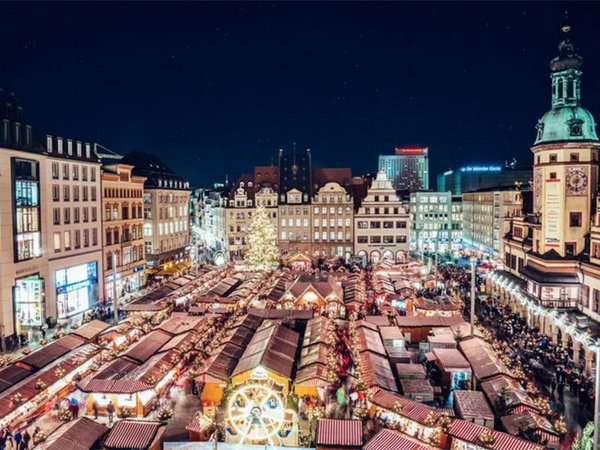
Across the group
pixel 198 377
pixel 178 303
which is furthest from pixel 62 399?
pixel 178 303

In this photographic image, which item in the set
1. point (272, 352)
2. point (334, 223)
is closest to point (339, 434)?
point (272, 352)

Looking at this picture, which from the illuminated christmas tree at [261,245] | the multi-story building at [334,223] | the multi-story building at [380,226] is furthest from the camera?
the multi-story building at [334,223]

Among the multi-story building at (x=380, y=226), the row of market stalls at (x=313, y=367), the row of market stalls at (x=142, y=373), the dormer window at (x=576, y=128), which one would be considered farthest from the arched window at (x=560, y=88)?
the multi-story building at (x=380, y=226)

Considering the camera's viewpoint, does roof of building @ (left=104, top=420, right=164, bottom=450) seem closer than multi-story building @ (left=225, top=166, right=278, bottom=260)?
Yes

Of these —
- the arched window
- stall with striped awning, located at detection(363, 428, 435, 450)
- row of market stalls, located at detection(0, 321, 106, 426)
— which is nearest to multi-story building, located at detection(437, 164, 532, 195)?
the arched window

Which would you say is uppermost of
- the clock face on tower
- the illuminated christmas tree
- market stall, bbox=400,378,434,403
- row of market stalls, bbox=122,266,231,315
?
the clock face on tower

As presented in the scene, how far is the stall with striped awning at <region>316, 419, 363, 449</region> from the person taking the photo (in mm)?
20172

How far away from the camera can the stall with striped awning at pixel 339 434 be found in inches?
794

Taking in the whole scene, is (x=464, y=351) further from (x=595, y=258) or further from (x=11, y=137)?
(x=11, y=137)

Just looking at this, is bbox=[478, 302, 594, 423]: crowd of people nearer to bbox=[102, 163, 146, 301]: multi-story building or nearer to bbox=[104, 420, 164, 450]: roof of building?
bbox=[104, 420, 164, 450]: roof of building

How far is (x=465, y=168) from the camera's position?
17288 centimetres

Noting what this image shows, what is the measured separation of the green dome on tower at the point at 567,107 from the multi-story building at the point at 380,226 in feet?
131

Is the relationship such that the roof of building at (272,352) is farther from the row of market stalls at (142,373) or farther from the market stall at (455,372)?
the market stall at (455,372)

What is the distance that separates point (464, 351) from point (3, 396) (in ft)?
78.3
